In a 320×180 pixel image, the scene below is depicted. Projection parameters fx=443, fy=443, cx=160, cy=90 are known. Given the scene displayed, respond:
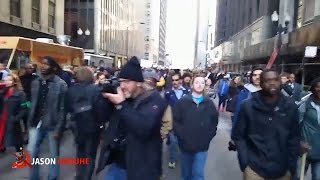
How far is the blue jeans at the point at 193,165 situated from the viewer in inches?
232

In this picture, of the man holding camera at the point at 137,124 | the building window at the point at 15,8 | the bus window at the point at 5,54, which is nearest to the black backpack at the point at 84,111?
the man holding camera at the point at 137,124

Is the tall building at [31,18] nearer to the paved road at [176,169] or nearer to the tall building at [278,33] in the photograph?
the tall building at [278,33]

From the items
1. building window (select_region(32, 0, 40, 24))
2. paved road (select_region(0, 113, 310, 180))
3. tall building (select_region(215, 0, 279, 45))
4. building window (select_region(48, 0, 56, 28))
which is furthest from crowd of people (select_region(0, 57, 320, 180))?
tall building (select_region(215, 0, 279, 45))

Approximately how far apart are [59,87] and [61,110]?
1.07 feet

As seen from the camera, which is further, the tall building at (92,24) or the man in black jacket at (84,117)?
the tall building at (92,24)

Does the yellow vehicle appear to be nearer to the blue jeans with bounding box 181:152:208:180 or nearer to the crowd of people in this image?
the crowd of people

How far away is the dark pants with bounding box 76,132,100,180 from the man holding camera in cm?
208

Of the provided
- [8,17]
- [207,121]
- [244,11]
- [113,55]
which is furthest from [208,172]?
[113,55]

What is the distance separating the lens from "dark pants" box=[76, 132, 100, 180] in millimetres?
6172

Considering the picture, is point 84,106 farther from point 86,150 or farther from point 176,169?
point 176,169

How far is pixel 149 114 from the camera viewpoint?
→ 3922 mm

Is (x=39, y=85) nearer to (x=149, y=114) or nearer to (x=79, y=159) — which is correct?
(x=79, y=159)

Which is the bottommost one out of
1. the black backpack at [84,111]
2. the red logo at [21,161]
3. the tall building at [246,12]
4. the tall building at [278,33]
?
the red logo at [21,161]

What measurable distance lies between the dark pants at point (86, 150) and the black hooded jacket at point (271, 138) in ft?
8.47
